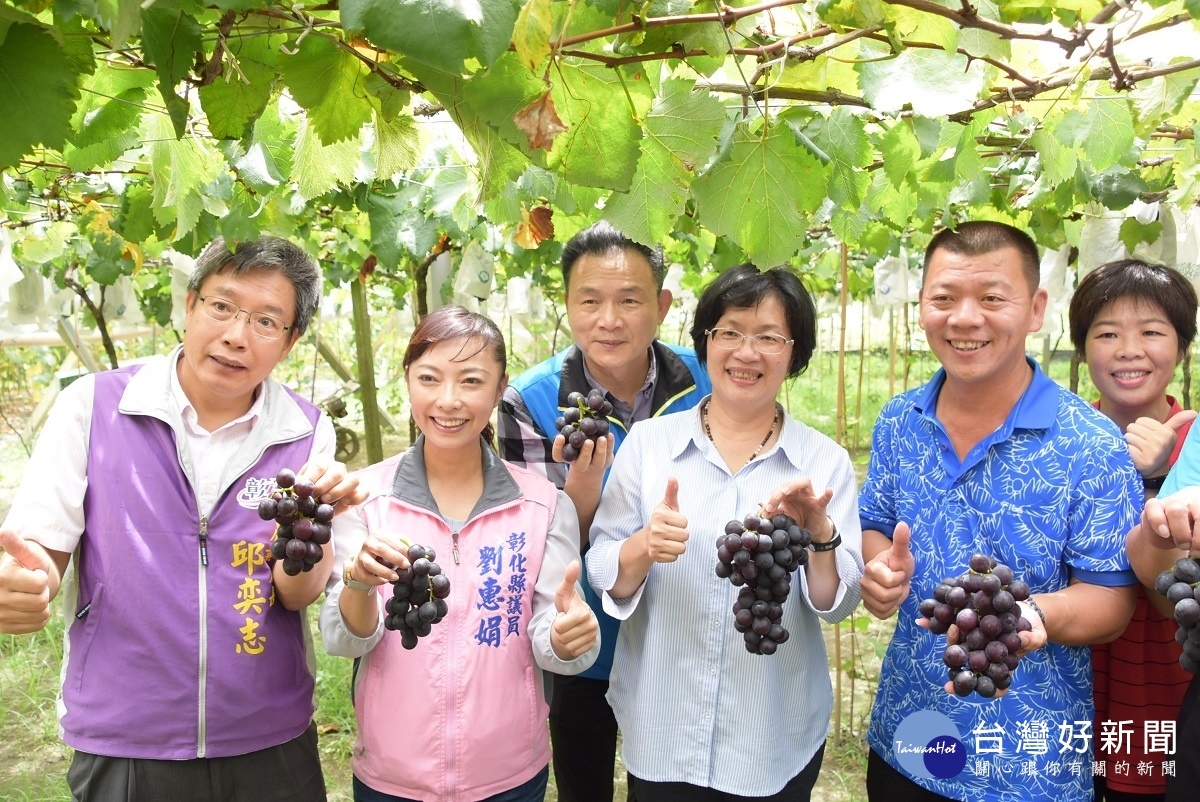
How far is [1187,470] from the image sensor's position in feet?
5.41

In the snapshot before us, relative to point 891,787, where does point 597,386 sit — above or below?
above

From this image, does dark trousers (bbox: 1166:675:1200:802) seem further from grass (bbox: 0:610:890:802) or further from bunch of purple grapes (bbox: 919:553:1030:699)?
grass (bbox: 0:610:890:802)

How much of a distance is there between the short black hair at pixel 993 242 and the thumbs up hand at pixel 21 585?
1927 millimetres

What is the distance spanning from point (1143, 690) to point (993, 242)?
1.06m

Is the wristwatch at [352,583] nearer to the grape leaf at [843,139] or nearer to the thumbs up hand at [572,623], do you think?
the thumbs up hand at [572,623]

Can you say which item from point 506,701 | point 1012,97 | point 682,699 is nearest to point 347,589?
point 506,701

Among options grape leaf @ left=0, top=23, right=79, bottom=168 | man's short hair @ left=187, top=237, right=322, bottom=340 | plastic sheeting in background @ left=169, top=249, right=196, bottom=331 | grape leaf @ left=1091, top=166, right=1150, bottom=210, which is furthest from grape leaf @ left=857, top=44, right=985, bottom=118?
plastic sheeting in background @ left=169, top=249, right=196, bottom=331

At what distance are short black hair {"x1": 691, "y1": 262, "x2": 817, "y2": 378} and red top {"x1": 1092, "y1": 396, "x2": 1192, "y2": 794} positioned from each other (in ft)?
2.87

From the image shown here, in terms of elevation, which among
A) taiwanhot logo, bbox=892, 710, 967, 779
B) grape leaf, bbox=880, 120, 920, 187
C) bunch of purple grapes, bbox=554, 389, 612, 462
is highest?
grape leaf, bbox=880, 120, 920, 187

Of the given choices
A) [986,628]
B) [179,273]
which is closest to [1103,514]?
[986,628]

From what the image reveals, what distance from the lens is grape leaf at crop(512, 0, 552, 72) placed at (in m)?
0.82

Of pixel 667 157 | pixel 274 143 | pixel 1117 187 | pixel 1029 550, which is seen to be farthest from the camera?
pixel 1117 187

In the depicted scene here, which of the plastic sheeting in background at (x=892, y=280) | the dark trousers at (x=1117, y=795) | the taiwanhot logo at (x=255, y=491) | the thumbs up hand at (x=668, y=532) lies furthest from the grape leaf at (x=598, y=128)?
the plastic sheeting in background at (x=892, y=280)

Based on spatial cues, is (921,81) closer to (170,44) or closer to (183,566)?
(170,44)
